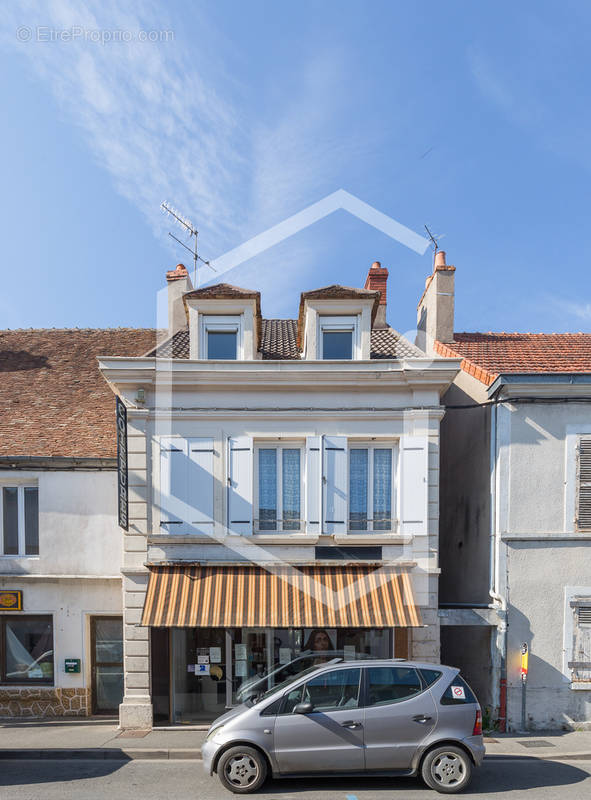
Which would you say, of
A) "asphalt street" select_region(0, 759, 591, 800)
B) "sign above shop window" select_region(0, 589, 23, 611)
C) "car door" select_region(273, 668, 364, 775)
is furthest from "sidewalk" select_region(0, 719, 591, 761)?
"car door" select_region(273, 668, 364, 775)

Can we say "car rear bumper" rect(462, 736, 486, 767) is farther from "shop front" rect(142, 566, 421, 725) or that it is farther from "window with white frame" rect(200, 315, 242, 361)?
"window with white frame" rect(200, 315, 242, 361)

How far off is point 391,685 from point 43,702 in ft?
24.9

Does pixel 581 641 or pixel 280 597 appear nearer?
pixel 280 597

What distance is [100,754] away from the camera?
8242mm

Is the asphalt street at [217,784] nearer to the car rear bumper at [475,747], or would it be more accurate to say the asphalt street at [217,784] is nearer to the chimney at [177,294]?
the car rear bumper at [475,747]

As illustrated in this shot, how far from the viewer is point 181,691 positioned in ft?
31.8

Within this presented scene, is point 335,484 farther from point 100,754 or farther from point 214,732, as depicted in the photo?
point 100,754

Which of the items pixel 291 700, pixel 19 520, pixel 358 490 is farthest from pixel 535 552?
pixel 19 520

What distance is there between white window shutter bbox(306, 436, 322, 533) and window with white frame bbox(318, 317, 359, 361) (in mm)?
1861

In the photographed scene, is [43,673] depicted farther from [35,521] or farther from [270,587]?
[270,587]

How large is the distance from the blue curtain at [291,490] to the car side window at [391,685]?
3.35 metres

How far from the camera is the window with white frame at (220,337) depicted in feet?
34.6

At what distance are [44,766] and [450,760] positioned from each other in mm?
5962

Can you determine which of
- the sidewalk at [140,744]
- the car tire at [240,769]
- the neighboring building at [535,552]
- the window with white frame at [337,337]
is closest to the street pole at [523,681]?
the neighboring building at [535,552]
